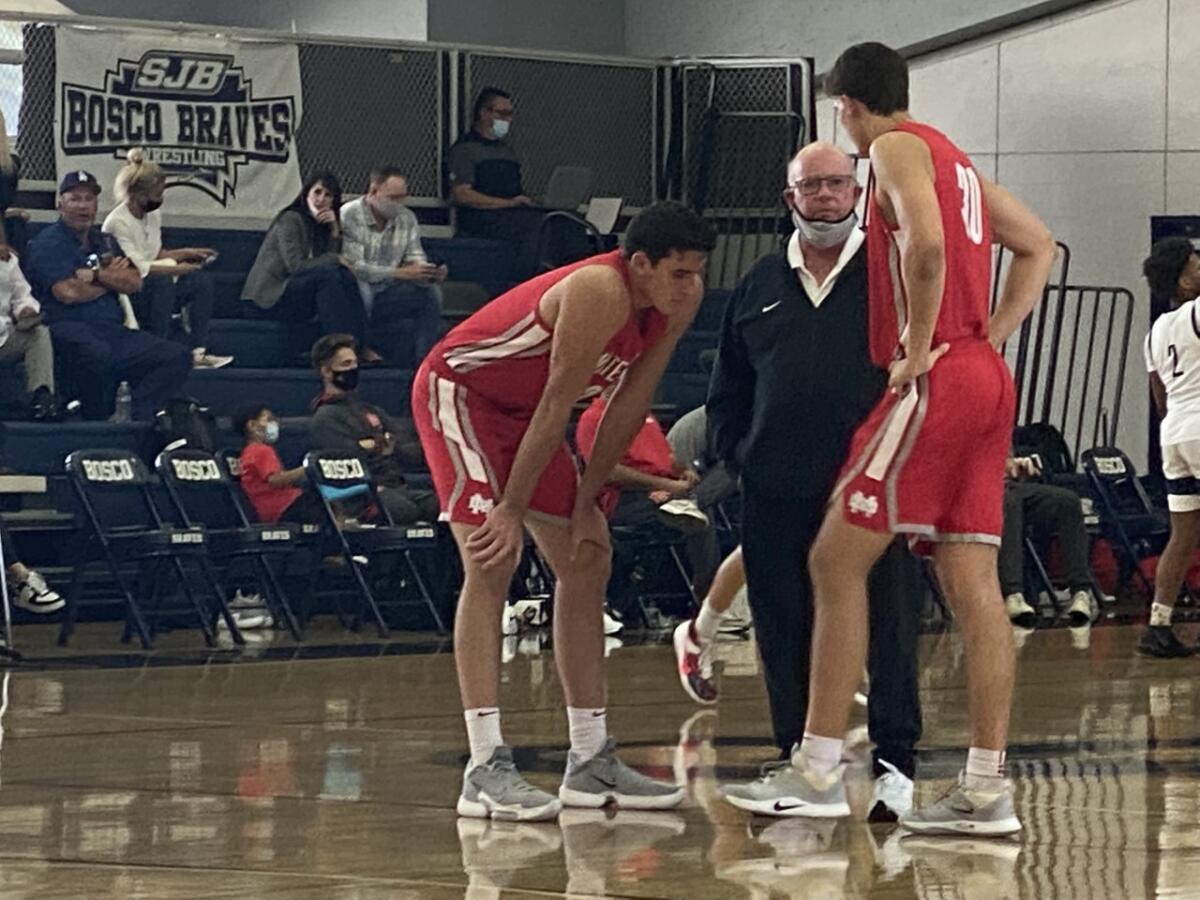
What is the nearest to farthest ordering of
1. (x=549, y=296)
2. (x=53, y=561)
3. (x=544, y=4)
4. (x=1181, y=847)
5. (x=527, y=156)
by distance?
(x=1181, y=847) < (x=549, y=296) < (x=53, y=561) < (x=527, y=156) < (x=544, y=4)

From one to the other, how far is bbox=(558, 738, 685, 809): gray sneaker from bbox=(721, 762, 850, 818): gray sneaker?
270 mm

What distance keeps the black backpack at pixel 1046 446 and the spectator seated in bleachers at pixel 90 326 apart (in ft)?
15.2

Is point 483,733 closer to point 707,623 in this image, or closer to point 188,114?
point 707,623

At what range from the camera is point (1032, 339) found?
16609 millimetres

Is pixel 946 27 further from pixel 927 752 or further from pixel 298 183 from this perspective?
pixel 927 752

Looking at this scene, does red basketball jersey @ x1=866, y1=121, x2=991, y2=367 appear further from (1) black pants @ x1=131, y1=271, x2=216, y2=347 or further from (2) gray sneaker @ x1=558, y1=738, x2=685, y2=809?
(1) black pants @ x1=131, y1=271, x2=216, y2=347

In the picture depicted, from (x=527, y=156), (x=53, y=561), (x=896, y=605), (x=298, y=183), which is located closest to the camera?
(x=896, y=605)

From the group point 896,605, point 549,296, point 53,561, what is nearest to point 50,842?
point 549,296

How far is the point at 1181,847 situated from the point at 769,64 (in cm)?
1099

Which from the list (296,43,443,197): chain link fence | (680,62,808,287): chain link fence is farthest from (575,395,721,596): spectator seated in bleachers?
(296,43,443,197): chain link fence

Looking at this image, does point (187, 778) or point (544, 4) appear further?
point (544, 4)

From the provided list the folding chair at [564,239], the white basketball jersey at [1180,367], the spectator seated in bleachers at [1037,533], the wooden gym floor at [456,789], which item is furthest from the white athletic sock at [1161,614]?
the folding chair at [564,239]

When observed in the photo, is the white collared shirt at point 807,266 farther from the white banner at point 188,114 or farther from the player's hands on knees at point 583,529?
the white banner at point 188,114

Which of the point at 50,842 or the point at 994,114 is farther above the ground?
the point at 994,114
